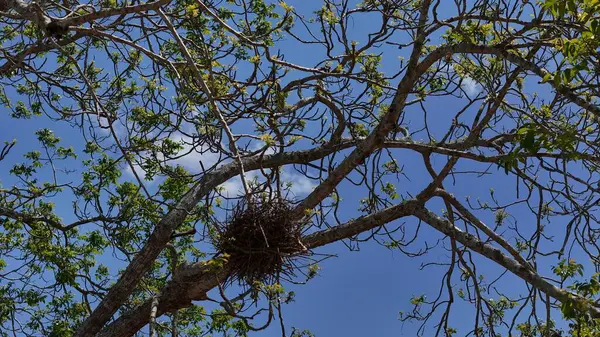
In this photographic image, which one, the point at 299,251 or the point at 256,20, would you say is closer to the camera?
the point at 299,251

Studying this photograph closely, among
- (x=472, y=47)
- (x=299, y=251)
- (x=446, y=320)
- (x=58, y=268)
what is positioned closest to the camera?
(x=299, y=251)

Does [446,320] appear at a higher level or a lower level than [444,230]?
lower

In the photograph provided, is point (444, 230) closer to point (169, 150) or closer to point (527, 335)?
Answer: point (527, 335)

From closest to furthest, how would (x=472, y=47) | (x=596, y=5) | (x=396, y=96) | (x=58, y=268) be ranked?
(x=596, y=5) < (x=472, y=47) < (x=396, y=96) < (x=58, y=268)

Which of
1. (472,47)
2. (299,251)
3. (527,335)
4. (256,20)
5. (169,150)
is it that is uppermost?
(256,20)

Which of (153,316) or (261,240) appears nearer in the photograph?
(261,240)

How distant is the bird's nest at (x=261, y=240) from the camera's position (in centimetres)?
360

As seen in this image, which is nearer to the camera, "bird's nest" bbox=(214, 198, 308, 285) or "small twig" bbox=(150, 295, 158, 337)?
"bird's nest" bbox=(214, 198, 308, 285)

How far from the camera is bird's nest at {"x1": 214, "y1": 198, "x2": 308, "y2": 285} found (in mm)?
3596

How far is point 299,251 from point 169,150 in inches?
109

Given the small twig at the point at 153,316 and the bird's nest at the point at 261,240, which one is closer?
the bird's nest at the point at 261,240

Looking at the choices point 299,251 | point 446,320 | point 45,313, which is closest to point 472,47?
point 299,251

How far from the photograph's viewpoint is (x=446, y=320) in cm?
549

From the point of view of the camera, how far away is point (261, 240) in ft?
11.9
